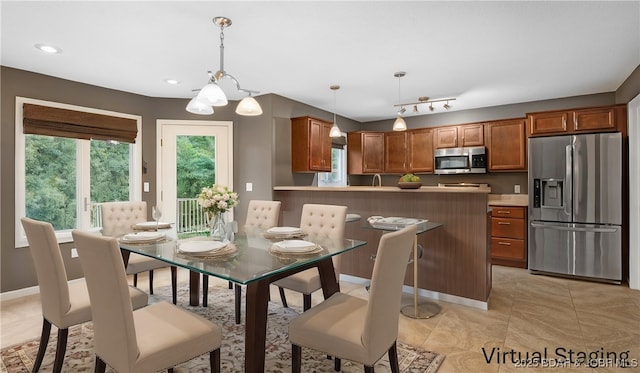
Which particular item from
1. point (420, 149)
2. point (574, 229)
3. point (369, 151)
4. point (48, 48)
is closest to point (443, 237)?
point (574, 229)

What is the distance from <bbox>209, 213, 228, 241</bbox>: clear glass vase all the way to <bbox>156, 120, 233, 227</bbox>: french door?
2.28m

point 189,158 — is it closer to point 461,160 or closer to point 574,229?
point 461,160

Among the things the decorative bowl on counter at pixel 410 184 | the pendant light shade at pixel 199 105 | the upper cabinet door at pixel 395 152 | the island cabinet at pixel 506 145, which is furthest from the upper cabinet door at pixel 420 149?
the pendant light shade at pixel 199 105

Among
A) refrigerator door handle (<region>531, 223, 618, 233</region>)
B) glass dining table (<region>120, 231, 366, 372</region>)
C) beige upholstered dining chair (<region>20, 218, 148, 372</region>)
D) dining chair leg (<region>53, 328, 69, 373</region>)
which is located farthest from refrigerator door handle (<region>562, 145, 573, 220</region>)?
dining chair leg (<region>53, 328, 69, 373</region>)

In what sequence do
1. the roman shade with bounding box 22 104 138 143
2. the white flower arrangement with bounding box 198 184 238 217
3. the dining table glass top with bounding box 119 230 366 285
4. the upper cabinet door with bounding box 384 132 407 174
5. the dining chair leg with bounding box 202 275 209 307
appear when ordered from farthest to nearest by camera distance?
1. the upper cabinet door with bounding box 384 132 407 174
2. the roman shade with bounding box 22 104 138 143
3. the dining chair leg with bounding box 202 275 209 307
4. the white flower arrangement with bounding box 198 184 238 217
5. the dining table glass top with bounding box 119 230 366 285

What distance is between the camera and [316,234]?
2842 mm

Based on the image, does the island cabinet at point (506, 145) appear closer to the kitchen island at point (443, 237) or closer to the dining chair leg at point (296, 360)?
the kitchen island at point (443, 237)

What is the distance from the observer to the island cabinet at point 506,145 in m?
4.93

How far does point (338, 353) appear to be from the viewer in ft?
5.30

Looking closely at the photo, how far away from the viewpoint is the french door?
460cm

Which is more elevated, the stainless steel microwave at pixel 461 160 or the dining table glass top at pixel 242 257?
the stainless steel microwave at pixel 461 160

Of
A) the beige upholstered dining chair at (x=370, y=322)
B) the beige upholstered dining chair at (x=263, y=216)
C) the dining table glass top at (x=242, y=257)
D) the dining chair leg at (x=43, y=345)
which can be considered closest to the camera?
the beige upholstered dining chair at (x=370, y=322)

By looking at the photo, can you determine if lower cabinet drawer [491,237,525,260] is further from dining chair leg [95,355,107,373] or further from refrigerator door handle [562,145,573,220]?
dining chair leg [95,355,107,373]

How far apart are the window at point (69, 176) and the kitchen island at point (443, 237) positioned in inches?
112
